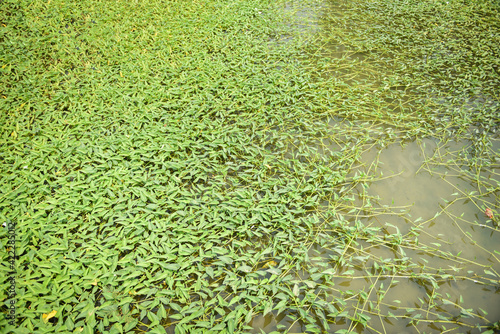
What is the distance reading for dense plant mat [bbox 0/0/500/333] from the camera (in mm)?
1819

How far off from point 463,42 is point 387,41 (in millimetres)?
1318

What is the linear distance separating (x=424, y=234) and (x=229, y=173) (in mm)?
1877

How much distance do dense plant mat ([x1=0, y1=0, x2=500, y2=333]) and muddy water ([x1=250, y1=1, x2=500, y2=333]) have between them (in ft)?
0.05

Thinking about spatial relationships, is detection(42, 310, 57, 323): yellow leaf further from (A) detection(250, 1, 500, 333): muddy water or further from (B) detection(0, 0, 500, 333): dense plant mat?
(A) detection(250, 1, 500, 333): muddy water

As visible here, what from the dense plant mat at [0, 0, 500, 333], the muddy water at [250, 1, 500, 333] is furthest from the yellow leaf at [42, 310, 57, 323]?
the muddy water at [250, 1, 500, 333]

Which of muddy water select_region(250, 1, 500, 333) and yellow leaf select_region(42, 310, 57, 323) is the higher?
yellow leaf select_region(42, 310, 57, 323)

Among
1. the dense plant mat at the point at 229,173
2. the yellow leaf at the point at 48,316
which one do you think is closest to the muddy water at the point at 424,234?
the dense plant mat at the point at 229,173

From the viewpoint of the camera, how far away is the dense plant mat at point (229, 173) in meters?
1.82

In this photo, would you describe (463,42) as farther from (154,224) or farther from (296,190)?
(154,224)

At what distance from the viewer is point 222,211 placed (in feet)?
7.45

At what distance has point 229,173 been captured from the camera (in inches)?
103

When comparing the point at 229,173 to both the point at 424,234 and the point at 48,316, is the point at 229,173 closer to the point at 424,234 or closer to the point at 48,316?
the point at 48,316

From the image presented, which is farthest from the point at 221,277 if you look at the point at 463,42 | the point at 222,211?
the point at 463,42

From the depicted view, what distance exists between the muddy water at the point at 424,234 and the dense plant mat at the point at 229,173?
0.05 feet
